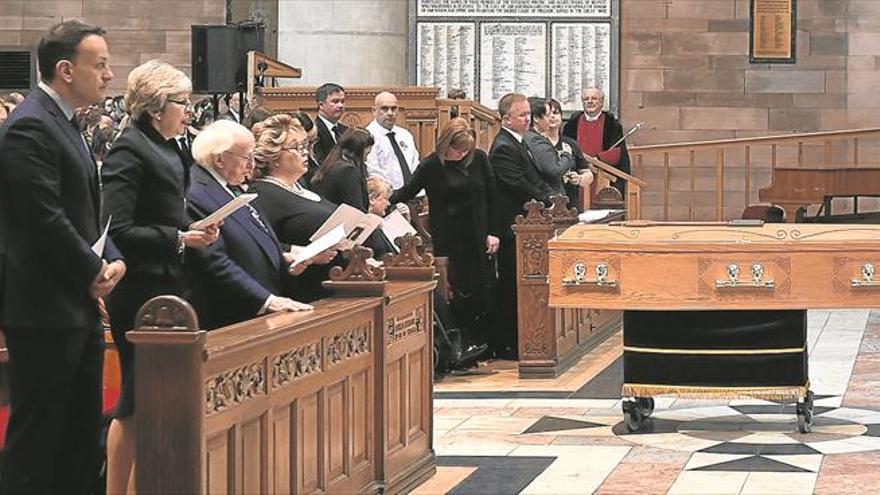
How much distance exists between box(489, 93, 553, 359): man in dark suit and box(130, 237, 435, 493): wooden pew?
12.0 ft

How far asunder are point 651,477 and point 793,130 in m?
11.8

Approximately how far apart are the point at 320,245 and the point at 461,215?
4.33m

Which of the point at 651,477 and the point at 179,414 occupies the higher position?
the point at 179,414

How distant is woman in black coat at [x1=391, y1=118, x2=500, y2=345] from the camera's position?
1039cm

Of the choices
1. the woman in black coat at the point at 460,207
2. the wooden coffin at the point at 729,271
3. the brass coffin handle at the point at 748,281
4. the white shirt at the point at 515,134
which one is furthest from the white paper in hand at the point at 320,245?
the white shirt at the point at 515,134

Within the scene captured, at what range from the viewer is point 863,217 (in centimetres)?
1691

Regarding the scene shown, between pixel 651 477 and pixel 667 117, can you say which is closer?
pixel 651 477

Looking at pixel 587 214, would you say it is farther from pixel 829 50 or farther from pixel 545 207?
pixel 829 50

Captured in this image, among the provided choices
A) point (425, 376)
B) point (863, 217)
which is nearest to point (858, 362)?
point (425, 376)

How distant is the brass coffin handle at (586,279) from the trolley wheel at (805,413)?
1088mm

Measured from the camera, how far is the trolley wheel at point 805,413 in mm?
8234

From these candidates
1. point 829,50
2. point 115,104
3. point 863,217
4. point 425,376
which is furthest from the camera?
point 829,50

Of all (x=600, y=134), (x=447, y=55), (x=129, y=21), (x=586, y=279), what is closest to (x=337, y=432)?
(x=586, y=279)

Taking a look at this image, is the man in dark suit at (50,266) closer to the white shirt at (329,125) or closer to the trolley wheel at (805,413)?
the trolley wheel at (805,413)
